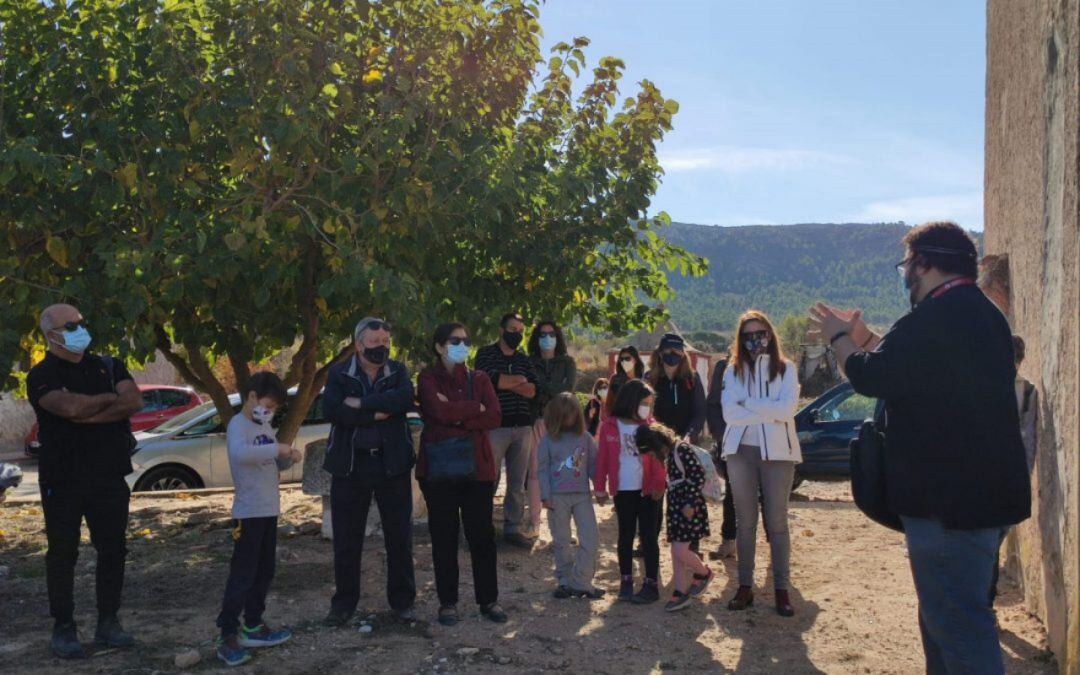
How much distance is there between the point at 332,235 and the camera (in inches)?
333

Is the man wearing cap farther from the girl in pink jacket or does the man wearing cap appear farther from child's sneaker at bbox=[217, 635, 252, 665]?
the girl in pink jacket

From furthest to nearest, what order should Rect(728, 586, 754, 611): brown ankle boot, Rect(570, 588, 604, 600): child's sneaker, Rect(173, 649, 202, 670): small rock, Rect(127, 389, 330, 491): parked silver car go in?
Rect(127, 389, 330, 491): parked silver car → Rect(570, 588, 604, 600): child's sneaker → Rect(728, 586, 754, 611): brown ankle boot → Rect(173, 649, 202, 670): small rock

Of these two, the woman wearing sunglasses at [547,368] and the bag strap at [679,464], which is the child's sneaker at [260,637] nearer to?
the bag strap at [679,464]

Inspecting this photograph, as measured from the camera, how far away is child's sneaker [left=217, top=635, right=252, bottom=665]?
18.5 ft

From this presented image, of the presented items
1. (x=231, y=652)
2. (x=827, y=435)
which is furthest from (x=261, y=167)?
(x=827, y=435)

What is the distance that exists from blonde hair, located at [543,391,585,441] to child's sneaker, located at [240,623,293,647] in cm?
227

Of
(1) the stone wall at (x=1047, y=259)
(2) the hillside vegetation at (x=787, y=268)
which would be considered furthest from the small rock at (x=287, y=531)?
(2) the hillside vegetation at (x=787, y=268)

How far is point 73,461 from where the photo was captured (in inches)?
227

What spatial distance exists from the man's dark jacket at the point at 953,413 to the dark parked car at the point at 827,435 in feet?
29.8

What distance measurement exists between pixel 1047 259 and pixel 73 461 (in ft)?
17.9

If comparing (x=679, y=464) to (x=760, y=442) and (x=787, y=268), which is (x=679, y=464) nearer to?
(x=760, y=442)

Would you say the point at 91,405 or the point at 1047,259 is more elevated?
the point at 1047,259

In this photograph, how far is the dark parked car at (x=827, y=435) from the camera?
12.8 meters

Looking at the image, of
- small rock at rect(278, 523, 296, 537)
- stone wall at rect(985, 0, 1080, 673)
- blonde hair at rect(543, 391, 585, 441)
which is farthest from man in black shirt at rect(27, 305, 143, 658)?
stone wall at rect(985, 0, 1080, 673)
